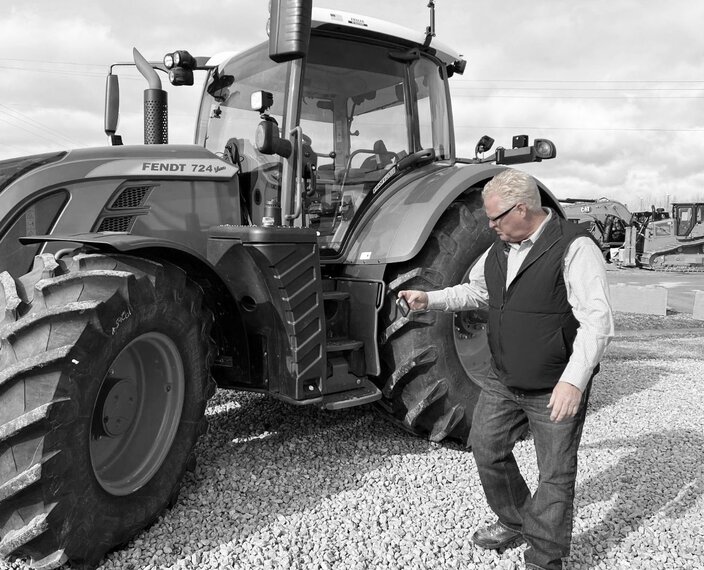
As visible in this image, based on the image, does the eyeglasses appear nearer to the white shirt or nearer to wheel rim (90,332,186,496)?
the white shirt

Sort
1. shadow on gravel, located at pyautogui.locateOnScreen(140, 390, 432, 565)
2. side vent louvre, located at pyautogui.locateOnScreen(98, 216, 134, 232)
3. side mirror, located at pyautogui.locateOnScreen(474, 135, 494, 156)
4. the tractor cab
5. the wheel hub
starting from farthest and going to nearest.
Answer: side mirror, located at pyautogui.locateOnScreen(474, 135, 494, 156), the tractor cab, side vent louvre, located at pyautogui.locateOnScreen(98, 216, 134, 232), shadow on gravel, located at pyautogui.locateOnScreen(140, 390, 432, 565), the wheel hub

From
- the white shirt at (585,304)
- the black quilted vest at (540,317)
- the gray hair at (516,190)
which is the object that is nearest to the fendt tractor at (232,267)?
the gray hair at (516,190)

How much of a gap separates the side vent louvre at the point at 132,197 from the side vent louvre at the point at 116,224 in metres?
0.06

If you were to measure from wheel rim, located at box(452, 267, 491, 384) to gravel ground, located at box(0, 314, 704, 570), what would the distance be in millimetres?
543

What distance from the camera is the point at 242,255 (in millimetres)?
3439

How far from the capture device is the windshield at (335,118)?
408 centimetres

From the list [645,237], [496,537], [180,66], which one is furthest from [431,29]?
[645,237]

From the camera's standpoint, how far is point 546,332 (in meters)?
2.61

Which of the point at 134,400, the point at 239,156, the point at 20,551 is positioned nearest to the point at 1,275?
the point at 134,400

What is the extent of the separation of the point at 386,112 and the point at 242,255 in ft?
5.51

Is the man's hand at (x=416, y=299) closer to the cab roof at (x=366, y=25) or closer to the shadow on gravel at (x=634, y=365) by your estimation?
the cab roof at (x=366, y=25)

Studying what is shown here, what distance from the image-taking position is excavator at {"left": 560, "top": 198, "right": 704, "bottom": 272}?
22422 mm

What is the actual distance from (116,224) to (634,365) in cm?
566

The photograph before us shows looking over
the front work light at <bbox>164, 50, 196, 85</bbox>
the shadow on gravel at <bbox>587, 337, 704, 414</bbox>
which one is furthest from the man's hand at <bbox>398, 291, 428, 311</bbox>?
the shadow on gravel at <bbox>587, 337, 704, 414</bbox>
